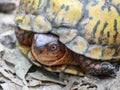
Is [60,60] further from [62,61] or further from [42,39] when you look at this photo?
[42,39]

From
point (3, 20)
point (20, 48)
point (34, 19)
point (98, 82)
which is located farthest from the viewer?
point (3, 20)

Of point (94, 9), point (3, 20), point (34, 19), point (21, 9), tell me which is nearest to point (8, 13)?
point (3, 20)

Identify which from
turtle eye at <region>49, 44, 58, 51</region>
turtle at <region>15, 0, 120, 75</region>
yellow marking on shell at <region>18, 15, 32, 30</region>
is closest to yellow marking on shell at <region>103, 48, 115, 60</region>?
turtle at <region>15, 0, 120, 75</region>

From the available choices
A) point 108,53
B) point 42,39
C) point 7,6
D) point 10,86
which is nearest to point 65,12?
point 42,39

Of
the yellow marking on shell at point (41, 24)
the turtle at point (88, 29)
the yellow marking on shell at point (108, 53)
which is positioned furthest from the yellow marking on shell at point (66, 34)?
the yellow marking on shell at point (108, 53)

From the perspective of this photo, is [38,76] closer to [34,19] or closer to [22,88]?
[22,88]

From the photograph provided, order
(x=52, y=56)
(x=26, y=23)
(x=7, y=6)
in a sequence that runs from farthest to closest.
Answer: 1. (x=7, y=6)
2. (x=26, y=23)
3. (x=52, y=56)

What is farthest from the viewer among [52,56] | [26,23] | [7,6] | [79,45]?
[7,6]

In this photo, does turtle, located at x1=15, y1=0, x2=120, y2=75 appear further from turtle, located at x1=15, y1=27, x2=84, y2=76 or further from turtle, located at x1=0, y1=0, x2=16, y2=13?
turtle, located at x1=0, y1=0, x2=16, y2=13

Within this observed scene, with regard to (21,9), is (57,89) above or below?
below
